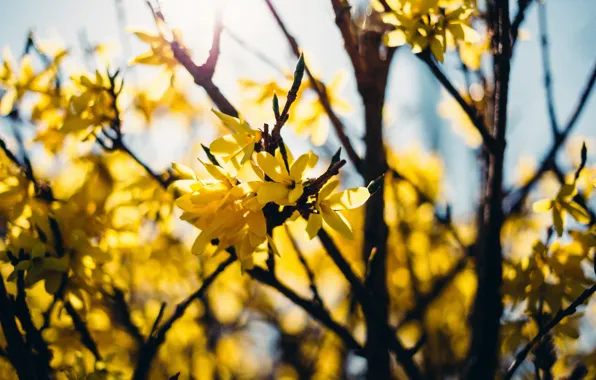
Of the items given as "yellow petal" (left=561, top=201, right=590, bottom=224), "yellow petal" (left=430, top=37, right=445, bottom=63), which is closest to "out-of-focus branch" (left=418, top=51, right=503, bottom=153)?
"yellow petal" (left=430, top=37, right=445, bottom=63)

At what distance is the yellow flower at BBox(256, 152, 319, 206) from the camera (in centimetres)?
113

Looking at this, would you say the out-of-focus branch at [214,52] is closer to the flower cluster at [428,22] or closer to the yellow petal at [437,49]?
the flower cluster at [428,22]

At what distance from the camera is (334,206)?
47.8 inches

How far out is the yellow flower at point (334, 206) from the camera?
3.82ft

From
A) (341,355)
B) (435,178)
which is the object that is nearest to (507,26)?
(435,178)

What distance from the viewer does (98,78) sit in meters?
1.93

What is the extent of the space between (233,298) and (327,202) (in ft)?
11.2

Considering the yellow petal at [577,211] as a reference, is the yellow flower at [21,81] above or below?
above

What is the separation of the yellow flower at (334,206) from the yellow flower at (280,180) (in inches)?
2.7

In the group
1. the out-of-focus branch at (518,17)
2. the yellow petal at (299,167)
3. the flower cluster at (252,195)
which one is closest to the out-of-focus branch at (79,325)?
the flower cluster at (252,195)

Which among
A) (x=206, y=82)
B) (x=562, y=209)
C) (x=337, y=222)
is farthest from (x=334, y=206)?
(x=562, y=209)

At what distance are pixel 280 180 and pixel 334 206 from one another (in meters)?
0.15

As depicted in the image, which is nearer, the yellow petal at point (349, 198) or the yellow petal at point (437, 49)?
the yellow petal at point (349, 198)

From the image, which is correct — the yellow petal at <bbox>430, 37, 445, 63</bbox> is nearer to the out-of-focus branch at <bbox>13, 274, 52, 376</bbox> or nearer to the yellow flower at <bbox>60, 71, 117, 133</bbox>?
the yellow flower at <bbox>60, 71, 117, 133</bbox>
